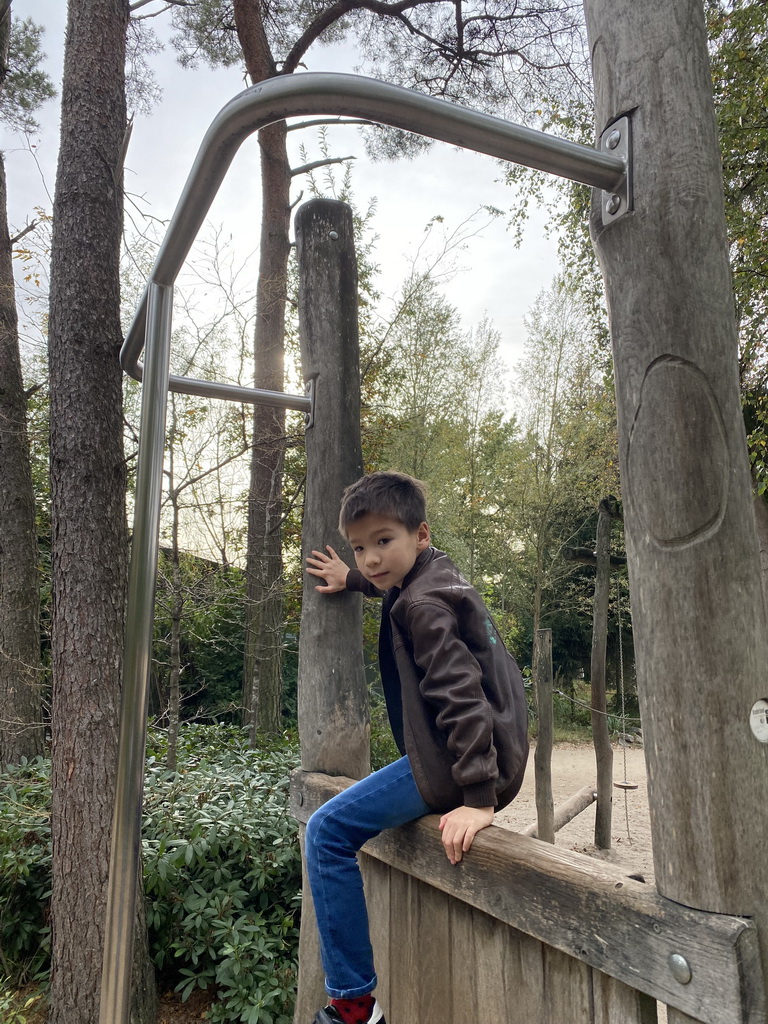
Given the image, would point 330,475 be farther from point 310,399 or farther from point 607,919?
point 607,919

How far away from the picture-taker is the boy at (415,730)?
1336 millimetres

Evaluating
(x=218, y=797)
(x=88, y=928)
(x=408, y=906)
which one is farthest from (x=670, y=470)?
(x=218, y=797)

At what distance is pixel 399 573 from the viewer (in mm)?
1611

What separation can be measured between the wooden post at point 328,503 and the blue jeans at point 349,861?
1.34 feet

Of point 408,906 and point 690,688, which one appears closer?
point 690,688

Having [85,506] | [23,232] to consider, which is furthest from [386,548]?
[23,232]

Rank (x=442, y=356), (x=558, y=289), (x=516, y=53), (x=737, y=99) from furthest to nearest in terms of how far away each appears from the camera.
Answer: (x=558, y=289), (x=442, y=356), (x=516, y=53), (x=737, y=99)

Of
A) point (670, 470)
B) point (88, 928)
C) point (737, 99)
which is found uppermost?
point (737, 99)

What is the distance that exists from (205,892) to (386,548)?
2515mm

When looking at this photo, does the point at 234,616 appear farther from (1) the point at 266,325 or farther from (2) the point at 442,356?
(2) the point at 442,356

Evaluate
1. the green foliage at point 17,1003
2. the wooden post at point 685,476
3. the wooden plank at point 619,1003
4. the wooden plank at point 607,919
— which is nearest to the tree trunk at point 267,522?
the green foliage at point 17,1003

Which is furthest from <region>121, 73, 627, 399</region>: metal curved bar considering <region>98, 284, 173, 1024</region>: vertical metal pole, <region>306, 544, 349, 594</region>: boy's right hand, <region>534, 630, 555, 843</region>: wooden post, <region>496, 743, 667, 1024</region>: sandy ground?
<region>496, 743, 667, 1024</region>: sandy ground

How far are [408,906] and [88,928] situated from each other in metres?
2.01

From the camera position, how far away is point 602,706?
7457mm
